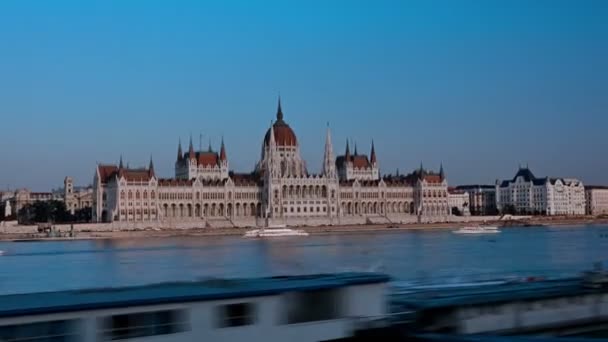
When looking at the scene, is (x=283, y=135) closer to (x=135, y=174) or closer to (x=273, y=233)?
(x=135, y=174)

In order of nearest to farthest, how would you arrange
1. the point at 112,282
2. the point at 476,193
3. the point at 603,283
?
the point at 603,283 → the point at 112,282 → the point at 476,193

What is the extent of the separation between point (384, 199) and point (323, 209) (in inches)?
420

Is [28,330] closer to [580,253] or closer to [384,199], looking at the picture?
[580,253]

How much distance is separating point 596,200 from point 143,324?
160 metres

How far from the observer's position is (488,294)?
15.4 metres

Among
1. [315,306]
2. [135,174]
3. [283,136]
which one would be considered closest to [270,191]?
[283,136]

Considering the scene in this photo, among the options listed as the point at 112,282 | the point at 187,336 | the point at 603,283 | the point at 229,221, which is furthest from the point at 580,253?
the point at 229,221

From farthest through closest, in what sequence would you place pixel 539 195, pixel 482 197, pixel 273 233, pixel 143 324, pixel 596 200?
pixel 596 200
pixel 482 197
pixel 539 195
pixel 273 233
pixel 143 324

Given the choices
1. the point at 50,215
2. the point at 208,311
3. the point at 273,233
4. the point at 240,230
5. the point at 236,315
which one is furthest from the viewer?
the point at 50,215

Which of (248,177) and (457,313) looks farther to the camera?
(248,177)

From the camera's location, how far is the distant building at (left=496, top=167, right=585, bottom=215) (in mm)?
144250

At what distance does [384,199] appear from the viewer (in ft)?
386

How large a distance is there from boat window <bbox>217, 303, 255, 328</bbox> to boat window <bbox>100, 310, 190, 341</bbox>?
48 centimetres

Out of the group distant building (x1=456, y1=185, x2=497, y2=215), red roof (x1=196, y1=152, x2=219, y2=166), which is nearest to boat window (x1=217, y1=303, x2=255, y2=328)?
red roof (x1=196, y1=152, x2=219, y2=166)
